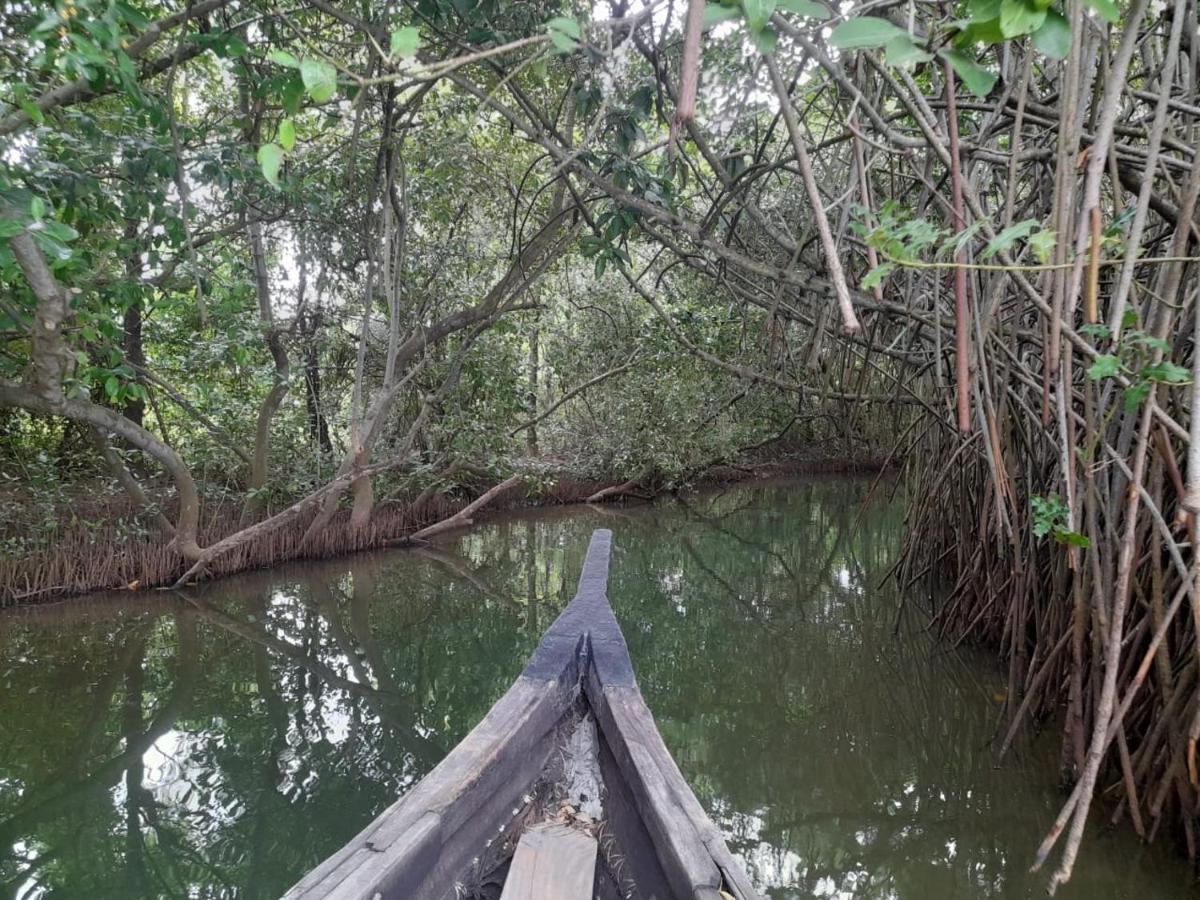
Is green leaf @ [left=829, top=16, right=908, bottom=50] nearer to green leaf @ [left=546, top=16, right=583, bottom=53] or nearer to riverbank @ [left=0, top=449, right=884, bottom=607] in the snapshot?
green leaf @ [left=546, top=16, right=583, bottom=53]

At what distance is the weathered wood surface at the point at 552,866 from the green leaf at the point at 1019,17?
1.73 metres

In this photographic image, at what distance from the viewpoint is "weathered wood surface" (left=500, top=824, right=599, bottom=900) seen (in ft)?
5.25

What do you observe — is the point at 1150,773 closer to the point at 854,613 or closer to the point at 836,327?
the point at 836,327

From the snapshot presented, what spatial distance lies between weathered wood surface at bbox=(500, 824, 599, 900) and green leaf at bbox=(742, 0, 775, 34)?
1683 mm

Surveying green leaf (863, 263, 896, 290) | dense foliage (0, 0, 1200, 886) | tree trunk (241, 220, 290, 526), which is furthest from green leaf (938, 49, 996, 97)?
tree trunk (241, 220, 290, 526)

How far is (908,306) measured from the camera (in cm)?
292

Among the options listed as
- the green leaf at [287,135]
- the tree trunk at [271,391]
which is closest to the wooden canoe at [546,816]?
the green leaf at [287,135]

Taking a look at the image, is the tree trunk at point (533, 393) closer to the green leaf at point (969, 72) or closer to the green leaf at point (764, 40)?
the green leaf at point (764, 40)

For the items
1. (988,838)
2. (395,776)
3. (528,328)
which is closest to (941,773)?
(988,838)

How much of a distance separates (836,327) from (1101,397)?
5.50 ft

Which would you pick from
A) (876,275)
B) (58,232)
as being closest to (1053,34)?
(876,275)

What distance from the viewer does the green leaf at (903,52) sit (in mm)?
893

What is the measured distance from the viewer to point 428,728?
137 inches

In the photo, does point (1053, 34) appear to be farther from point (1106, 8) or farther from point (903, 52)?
point (903, 52)
